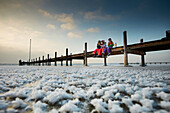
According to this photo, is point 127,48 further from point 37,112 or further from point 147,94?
point 37,112

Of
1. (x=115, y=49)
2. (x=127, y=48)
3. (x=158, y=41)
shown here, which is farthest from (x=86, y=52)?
(x=158, y=41)

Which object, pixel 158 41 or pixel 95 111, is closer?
pixel 95 111

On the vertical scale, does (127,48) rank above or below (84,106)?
above

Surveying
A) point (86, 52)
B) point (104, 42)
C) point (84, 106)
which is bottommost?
point (84, 106)

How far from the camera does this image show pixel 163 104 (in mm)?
855

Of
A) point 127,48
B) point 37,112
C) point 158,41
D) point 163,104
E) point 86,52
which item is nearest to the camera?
point 37,112

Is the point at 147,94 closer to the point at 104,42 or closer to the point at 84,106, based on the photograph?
the point at 84,106

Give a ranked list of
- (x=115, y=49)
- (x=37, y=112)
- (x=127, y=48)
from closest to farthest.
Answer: (x=37, y=112) → (x=127, y=48) → (x=115, y=49)

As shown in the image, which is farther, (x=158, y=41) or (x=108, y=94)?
(x=158, y=41)

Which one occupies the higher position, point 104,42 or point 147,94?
point 104,42

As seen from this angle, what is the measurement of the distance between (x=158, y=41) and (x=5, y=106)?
8.95 metres

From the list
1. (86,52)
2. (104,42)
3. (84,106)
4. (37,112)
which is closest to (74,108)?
(84,106)

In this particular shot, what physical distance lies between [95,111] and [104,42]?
29.9 feet

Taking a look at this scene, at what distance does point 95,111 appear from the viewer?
2.70 feet
